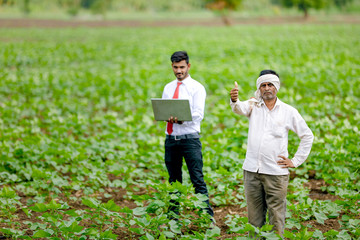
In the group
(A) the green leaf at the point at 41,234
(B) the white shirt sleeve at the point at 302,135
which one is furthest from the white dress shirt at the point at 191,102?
(A) the green leaf at the point at 41,234

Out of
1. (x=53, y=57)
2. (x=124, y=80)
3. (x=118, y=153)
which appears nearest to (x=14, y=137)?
(x=118, y=153)

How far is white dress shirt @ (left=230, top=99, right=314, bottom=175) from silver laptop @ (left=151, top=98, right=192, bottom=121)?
26.7 inches

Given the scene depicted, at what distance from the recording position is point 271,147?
142 inches

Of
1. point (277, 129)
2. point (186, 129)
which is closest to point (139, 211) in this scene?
point (186, 129)

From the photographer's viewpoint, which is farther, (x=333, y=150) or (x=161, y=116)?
(x=333, y=150)

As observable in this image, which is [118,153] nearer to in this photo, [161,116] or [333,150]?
[161,116]

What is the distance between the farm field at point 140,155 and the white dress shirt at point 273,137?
21.4 inches

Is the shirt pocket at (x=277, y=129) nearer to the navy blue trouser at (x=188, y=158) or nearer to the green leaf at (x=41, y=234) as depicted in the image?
the navy blue trouser at (x=188, y=158)

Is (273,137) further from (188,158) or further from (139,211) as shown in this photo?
(139,211)

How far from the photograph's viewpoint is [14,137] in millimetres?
7664

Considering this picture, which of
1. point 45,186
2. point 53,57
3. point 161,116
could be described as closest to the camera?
point 161,116

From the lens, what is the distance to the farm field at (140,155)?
13.6 feet

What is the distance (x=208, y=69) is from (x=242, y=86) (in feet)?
12.2

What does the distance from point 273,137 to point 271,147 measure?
9 cm
